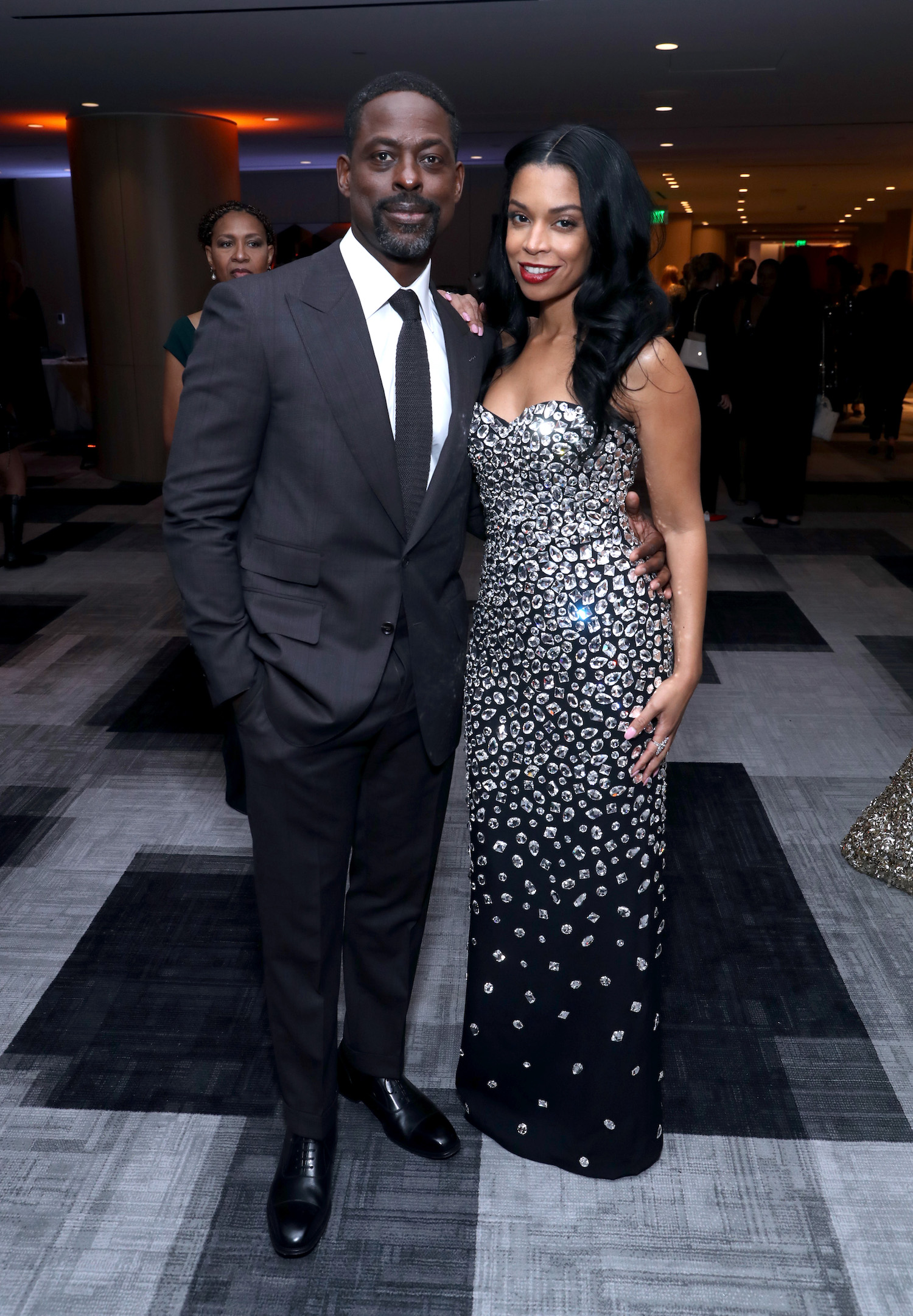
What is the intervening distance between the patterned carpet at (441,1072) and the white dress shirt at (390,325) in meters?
1.31

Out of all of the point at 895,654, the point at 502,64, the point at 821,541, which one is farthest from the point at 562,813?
the point at 502,64

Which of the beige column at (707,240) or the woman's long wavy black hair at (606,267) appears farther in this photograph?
the beige column at (707,240)

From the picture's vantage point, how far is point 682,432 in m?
1.75

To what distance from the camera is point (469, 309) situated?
196 centimetres

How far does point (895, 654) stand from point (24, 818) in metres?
3.53

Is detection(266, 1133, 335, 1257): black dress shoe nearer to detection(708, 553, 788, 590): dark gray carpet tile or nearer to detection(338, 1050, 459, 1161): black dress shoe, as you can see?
detection(338, 1050, 459, 1161): black dress shoe

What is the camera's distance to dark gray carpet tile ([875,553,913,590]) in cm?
604

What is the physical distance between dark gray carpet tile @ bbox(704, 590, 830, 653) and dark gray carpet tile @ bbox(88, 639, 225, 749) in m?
2.15

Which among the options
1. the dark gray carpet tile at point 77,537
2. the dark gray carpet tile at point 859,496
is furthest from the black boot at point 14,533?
the dark gray carpet tile at point 859,496

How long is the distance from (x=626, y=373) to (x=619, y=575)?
1.03 ft

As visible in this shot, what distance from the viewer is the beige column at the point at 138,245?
839 cm

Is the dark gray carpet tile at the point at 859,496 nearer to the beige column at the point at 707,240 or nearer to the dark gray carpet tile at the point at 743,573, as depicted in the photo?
the dark gray carpet tile at the point at 743,573

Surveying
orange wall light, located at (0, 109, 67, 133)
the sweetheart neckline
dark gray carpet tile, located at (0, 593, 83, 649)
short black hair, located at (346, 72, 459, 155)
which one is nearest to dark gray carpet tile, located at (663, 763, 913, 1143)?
the sweetheart neckline

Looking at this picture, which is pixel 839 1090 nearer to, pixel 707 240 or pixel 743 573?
pixel 743 573
